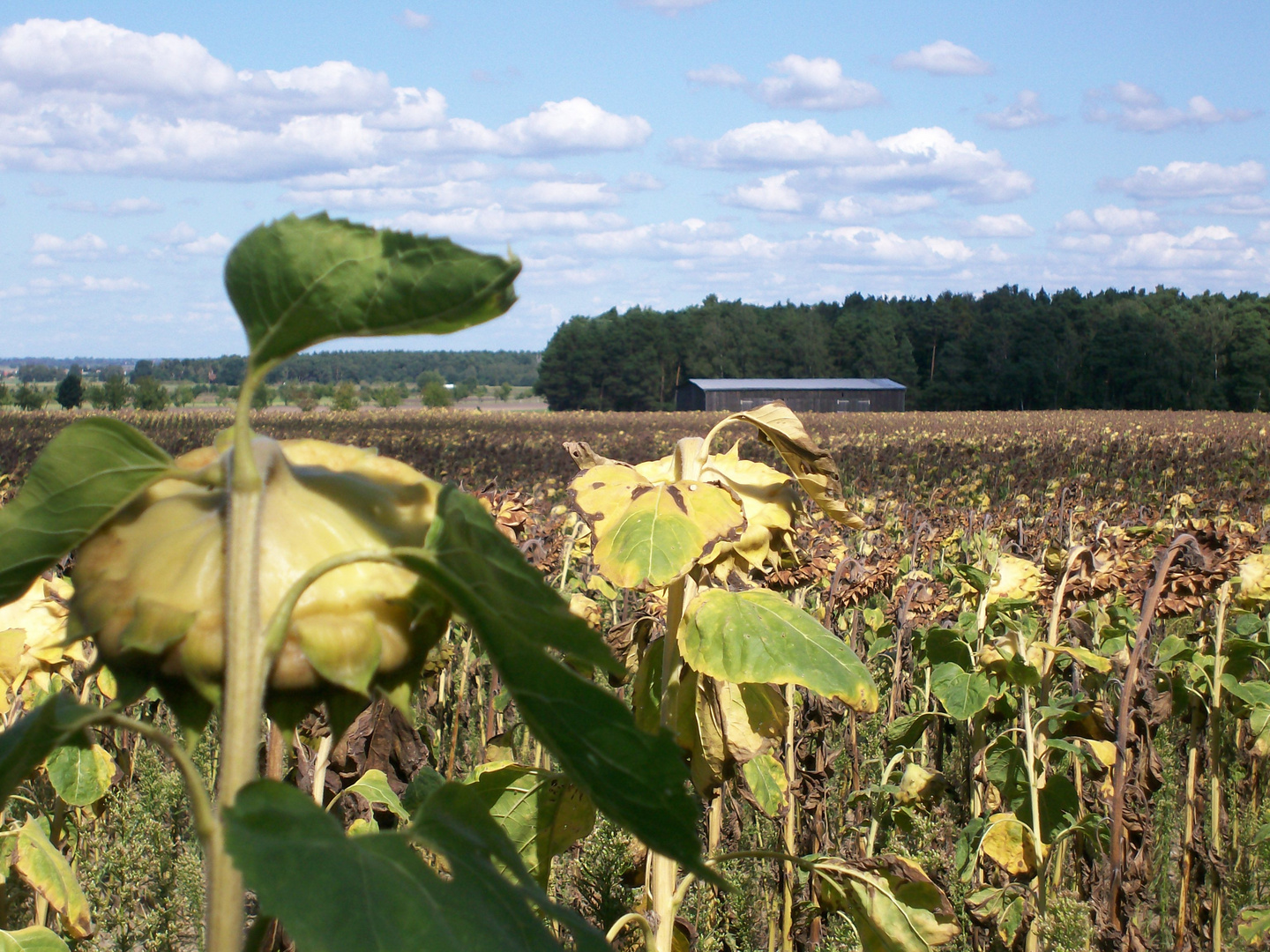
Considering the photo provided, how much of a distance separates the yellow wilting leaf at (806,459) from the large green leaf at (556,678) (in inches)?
25.5

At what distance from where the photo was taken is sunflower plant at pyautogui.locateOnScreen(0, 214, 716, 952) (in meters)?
0.36

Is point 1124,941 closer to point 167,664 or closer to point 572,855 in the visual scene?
point 572,855

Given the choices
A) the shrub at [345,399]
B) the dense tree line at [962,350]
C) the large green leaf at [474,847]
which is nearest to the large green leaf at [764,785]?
the large green leaf at [474,847]

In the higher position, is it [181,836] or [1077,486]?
[1077,486]

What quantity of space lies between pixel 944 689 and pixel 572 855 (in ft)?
4.07

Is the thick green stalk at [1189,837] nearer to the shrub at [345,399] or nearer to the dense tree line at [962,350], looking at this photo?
the shrub at [345,399]

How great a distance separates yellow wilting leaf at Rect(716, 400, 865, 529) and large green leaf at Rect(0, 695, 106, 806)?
0.71 m

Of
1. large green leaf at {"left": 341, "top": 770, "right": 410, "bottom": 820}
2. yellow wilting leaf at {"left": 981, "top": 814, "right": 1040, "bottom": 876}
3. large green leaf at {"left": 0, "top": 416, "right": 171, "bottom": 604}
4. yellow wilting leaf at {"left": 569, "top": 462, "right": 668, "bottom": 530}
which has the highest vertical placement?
large green leaf at {"left": 0, "top": 416, "right": 171, "bottom": 604}

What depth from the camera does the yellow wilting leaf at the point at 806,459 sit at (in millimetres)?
1000

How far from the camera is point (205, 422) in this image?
27578 millimetres

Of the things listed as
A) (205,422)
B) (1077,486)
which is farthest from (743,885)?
(205,422)

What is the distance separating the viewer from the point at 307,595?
382 mm

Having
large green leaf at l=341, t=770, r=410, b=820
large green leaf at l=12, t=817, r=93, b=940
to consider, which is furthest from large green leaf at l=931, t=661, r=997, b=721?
large green leaf at l=12, t=817, r=93, b=940

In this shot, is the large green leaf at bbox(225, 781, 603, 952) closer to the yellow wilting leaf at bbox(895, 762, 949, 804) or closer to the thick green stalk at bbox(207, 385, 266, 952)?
the thick green stalk at bbox(207, 385, 266, 952)
